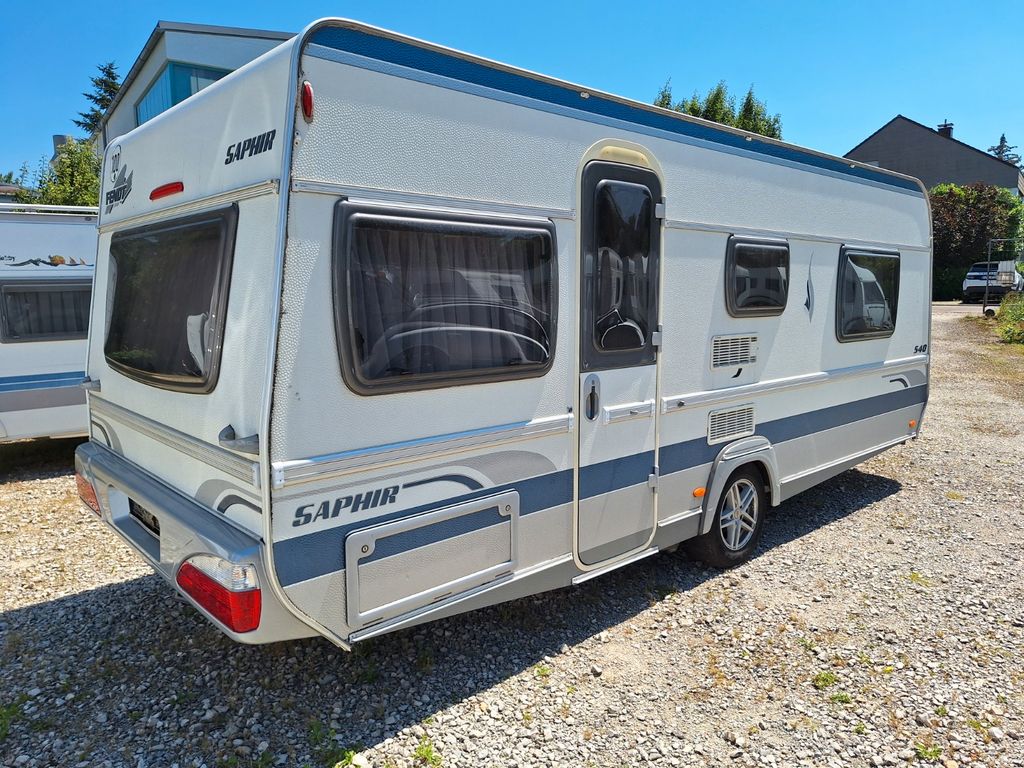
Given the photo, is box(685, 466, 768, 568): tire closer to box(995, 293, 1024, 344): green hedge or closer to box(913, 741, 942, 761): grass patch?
box(913, 741, 942, 761): grass patch

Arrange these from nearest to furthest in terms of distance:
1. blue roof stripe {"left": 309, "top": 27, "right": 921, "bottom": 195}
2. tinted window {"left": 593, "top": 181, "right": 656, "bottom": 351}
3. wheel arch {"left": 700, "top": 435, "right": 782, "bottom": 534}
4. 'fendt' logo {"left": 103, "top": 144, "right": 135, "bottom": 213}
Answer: blue roof stripe {"left": 309, "top": 27, "right": 921, "bottom": 195} → tinted window {"left": 593, "top": 181, "right": 656, "bottom": 351} → 'fendt' logo {"left": 103, "top": 144, "right": 135, "bottom": 213} → wheel arch {"left": 700, "top": 435, "right": 782, "bottom": 534}

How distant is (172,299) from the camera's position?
309 cm

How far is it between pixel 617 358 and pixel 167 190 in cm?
224

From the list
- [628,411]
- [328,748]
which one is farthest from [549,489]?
[328,748]

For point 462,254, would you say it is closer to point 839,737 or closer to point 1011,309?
point 839,737

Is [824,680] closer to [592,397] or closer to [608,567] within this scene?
[608,567]

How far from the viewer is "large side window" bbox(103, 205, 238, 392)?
107 inches

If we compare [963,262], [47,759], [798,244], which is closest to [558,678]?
[47,759]

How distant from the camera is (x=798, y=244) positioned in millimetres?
4625

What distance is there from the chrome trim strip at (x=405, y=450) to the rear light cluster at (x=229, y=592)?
1.19 ft

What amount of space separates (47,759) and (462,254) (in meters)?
2.62

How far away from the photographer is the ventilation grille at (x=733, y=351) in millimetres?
4102

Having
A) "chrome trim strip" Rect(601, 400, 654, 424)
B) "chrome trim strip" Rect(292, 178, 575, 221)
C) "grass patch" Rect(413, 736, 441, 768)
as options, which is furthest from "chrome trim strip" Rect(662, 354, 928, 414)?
"grass patch" Rect(413, 736, 441, 768)

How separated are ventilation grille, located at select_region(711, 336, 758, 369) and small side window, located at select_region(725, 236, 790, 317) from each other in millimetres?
157
